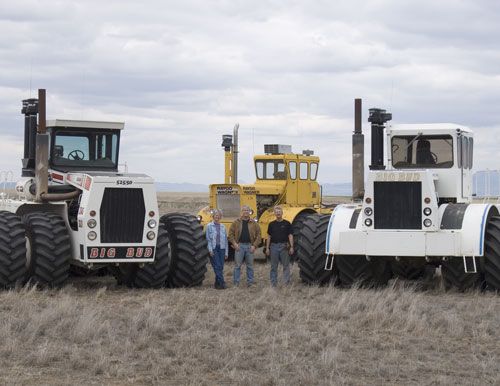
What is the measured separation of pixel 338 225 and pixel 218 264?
230cm

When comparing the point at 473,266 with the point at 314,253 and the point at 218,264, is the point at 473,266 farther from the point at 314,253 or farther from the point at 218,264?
the point at 218,264

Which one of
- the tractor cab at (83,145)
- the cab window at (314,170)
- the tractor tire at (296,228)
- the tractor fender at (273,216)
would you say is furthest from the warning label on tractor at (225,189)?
the tractor cab at (83,145)

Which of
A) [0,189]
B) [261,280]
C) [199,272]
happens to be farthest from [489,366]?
[0,189]

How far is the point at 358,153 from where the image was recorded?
18.0 m

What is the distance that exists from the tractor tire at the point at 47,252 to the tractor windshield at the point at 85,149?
188 cm

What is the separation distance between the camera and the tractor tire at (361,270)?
679 inches

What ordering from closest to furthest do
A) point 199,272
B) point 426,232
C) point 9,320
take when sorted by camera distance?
point 9,320, point 426,232, point 199,272

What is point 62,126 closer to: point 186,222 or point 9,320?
point 186,222

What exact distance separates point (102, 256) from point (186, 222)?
1973 mm

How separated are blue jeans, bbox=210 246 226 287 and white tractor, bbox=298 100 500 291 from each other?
4.78 ft

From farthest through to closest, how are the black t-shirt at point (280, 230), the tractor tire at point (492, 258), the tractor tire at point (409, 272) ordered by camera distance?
the tractor tire at point (409, 272) → the black t-shirt at point (280, 230) → the tractor tire at point (492, 258)

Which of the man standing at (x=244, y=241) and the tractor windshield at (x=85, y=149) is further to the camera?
the man standing at (x=244, y=241)

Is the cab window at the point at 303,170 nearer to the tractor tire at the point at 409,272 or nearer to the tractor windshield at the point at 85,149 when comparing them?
the tractor tire at the point at 409,272

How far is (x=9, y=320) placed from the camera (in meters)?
12.6
